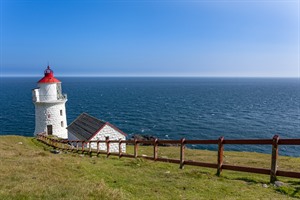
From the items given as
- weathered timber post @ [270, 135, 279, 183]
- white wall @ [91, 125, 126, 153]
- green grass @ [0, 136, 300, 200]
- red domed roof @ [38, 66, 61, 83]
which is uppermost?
red domed roof @ [38, 66, 61, 83]

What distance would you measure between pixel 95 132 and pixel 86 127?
10.7 feet

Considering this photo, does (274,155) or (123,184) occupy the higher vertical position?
(274,155)

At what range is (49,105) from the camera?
129ft

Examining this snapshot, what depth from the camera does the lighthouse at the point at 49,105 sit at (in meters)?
38.8

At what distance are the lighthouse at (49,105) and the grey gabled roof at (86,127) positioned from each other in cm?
535

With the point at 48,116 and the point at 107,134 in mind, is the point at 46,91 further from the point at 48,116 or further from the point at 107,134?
the point at 107,134

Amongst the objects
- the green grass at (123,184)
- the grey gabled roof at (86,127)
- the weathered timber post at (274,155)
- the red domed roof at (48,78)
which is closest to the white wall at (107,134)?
the grey gabled roof at (86,127)

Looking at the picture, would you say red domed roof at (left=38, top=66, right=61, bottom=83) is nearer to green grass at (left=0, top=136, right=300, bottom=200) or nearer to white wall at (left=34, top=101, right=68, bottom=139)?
white wall at (left=34, top=101, right=68, bottom=139)

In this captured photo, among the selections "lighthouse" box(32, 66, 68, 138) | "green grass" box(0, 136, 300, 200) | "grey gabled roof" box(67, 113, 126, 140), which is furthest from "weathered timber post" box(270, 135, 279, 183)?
"lighthouse" box(32, 66, 68, 138)

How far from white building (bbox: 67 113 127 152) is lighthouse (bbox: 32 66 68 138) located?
212 inches

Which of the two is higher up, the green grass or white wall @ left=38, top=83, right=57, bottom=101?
white wall @ left=38, top=83, right=57, bottom=101

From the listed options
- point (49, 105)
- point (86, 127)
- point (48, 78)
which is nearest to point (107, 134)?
point (86, 127)

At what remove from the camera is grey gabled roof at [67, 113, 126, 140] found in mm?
31844

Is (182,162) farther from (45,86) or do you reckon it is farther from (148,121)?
(148,121)
